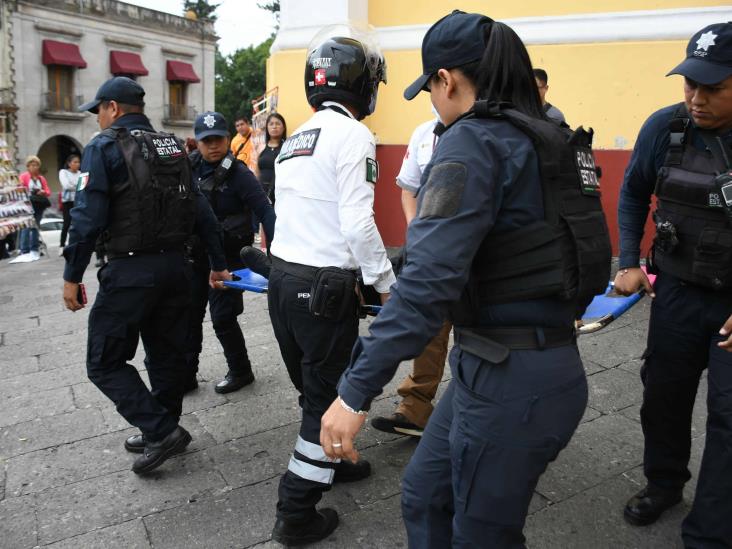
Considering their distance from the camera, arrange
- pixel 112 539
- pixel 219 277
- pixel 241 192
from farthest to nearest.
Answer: pixel 241 192 → pixel 219 277 → pixel 112 539

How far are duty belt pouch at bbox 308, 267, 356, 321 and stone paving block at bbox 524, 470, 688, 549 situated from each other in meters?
1.23

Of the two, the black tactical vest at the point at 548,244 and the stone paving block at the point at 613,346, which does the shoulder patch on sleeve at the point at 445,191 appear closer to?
the black tactical vest at the point at 548,244

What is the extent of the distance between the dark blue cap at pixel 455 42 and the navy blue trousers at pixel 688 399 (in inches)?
55.9

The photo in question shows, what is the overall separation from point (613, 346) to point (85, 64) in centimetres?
3013

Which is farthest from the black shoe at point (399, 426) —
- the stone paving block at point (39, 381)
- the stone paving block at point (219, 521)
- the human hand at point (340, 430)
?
the stone paving block at point (39, 381)

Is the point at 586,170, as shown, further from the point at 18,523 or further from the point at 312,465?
the point at 18,523

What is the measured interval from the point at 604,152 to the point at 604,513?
429 cm

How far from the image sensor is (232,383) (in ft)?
13.9

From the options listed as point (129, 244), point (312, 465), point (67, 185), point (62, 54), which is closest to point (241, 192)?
point (129, 244)

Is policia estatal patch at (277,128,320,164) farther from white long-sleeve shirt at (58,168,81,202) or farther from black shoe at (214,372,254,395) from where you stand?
white long-sleeve shirt at (58,168,81,202)

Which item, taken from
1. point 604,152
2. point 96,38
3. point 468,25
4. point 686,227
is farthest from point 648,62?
point 96,38

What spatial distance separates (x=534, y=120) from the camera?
5.37 feet

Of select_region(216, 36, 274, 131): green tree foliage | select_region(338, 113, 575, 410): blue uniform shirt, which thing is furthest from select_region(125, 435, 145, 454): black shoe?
select_region(216, 36, 274, 131): green tree foliage

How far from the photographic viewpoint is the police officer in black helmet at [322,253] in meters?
2.51
